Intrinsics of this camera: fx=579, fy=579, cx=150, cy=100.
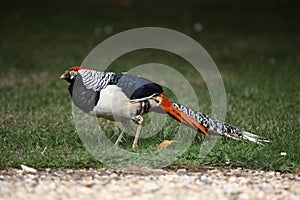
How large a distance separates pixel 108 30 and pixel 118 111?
842 centimetres

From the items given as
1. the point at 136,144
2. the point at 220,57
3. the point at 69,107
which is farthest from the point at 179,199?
the point at 220,57

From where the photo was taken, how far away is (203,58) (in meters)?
11.4

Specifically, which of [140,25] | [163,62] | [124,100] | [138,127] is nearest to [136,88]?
[124,100]

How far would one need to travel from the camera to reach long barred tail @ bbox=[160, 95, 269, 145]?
5.27 m

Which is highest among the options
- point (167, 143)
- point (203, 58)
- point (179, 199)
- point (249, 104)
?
point (203, 58)

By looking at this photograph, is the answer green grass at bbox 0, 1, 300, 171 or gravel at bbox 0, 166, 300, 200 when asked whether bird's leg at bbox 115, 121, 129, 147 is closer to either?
green grass at bbox 0, 1, 300, 171

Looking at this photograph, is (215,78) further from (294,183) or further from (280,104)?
(294,183)

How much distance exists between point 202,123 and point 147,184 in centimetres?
119

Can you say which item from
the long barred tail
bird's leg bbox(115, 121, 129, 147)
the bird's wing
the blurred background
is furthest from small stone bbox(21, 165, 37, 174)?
the blurred background

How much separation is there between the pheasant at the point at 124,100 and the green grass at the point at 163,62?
0.74ft

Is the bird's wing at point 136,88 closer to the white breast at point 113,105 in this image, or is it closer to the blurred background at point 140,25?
the white breast at point 113,105

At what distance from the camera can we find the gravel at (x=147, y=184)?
162 inches

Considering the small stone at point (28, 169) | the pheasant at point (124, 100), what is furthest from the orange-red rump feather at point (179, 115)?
the small stone at point (28, 169)

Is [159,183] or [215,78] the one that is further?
[215,78]
